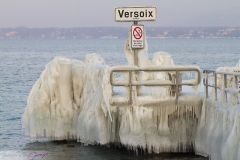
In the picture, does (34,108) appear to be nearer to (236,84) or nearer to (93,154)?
(93,154)

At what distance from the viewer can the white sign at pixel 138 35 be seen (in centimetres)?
1870

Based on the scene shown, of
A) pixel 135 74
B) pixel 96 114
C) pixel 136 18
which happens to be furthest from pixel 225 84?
pixel 96 114

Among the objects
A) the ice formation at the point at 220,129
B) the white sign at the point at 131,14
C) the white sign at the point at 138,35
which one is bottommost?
the ice formation at the point at 220,129

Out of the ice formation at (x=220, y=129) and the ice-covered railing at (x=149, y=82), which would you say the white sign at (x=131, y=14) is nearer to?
the ice-covered railing at (x=149, y=82)

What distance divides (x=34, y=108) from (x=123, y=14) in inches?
158

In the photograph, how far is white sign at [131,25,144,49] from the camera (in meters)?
18.7

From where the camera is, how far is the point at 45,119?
2061 cm

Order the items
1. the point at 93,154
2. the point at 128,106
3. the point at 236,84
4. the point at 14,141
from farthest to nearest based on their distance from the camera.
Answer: the point at 14,141 → the point at 93,154 → the point at 128,106 → the point at 236,84

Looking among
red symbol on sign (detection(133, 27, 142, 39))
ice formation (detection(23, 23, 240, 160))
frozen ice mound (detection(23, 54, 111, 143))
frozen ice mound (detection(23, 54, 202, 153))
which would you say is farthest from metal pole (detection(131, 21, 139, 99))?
frozen ice mound (detection(23, 54, 111, 143))

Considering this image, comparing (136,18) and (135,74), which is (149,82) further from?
(136,18)

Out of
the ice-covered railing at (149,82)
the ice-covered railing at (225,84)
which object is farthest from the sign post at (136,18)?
the ice-covered railing at (225,84)

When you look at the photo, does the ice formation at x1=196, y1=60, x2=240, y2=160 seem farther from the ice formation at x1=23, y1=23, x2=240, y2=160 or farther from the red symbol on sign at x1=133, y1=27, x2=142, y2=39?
the red symbol on sign at x1=133, y1=27, x2=142, y2=39

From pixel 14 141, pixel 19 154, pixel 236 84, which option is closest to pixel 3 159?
pixel 19 154

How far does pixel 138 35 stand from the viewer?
18.8m
